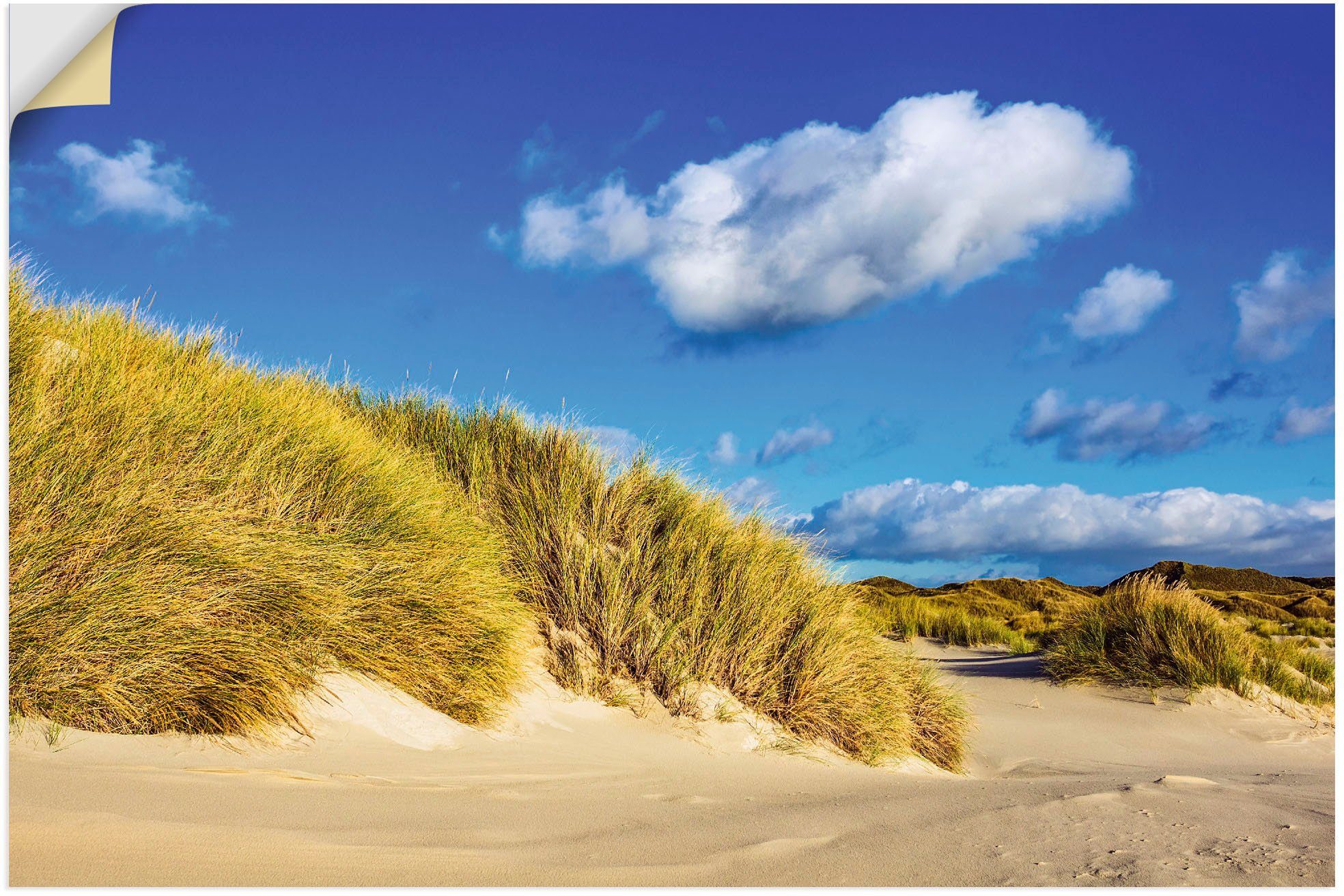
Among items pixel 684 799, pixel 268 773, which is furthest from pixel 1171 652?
pixel 268 773

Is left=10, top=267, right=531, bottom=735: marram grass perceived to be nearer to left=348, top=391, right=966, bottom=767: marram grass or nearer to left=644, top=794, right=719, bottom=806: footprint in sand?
left=348, top=391, right=966, bottom=767: marram grass

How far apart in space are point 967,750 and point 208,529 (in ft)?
19.5

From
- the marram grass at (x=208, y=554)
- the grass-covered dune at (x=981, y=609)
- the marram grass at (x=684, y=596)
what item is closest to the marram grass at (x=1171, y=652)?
the grass-covered dune at (x=981, y=609)

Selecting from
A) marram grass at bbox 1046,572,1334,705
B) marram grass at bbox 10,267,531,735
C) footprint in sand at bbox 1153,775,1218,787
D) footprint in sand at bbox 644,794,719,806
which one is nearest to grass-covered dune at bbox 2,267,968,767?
marram grass at bbox 10,267,531,735

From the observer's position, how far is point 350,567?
14.1 ft

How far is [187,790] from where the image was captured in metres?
2.68

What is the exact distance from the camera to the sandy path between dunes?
2141mm

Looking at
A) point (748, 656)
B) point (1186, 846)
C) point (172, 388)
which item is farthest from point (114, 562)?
point (1186, 846)

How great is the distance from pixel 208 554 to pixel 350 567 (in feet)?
2.31

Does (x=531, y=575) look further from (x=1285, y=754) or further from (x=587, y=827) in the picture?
(x=1285, y=754)

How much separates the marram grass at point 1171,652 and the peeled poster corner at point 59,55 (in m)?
10.5

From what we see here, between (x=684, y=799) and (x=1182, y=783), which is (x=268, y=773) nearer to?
(x=684, y=799)

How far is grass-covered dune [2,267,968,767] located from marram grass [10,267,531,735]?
0.04ft

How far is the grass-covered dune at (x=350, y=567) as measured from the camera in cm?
342
